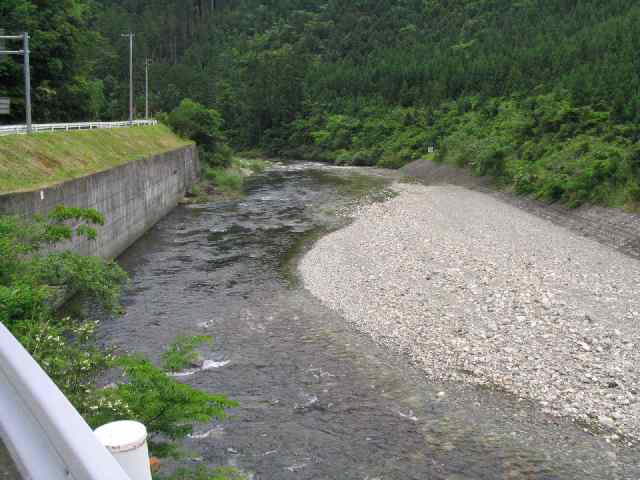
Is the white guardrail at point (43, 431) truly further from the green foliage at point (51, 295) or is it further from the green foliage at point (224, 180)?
the green foliage at point (224, 180)

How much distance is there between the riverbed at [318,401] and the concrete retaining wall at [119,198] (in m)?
2.44

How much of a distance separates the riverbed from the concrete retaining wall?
8.00ft

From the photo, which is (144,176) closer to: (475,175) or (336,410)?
(336,410)

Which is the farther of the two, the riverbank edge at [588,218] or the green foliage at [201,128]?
the green foliage at [201,128]

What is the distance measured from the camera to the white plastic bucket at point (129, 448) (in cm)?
381

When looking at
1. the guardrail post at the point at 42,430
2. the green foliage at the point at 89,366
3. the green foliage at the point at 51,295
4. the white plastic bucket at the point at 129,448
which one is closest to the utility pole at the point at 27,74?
the green foliage at the point at 51,295

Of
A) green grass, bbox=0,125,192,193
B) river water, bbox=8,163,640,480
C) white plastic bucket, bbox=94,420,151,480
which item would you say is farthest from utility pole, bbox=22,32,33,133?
white plastic bucket, bbox=94,420,151,480

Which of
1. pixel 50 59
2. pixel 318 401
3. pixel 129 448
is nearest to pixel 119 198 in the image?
pixel 50 59

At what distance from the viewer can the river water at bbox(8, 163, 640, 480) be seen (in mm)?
10867

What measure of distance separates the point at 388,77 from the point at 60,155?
69567 mm

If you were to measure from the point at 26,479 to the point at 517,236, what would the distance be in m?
27.5

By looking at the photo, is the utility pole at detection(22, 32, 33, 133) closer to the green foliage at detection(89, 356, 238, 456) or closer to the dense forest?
the dense forest

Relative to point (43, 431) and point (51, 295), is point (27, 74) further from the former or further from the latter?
point (43, 431)

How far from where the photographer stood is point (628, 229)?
26.3m
